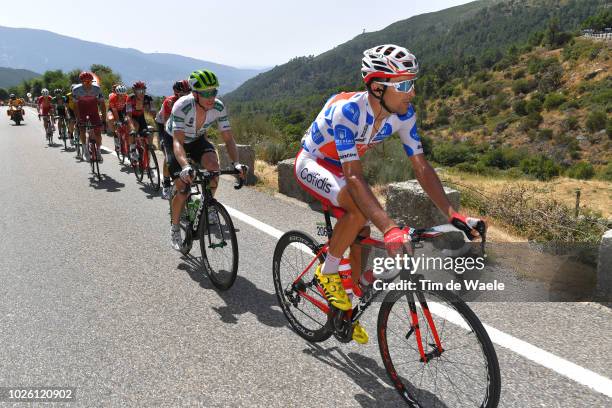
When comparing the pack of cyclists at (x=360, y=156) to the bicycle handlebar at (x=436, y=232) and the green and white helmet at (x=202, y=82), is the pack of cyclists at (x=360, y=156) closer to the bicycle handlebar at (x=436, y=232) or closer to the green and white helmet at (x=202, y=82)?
the bicycle handlebar at (x=436, y=232)

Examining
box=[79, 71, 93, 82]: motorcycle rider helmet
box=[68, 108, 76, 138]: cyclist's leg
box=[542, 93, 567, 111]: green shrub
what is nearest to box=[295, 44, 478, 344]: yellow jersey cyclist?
box=[79, 71, 93, 82]: motorcycle rider helmet

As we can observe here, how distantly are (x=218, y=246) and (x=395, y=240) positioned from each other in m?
2.69

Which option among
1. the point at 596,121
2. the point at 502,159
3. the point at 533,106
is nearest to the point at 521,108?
the point at 533,106

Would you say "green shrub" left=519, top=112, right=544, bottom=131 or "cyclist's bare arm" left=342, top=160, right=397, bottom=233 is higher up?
"cyclist's bare arm" left=342, top=160, right=397, bottom=233

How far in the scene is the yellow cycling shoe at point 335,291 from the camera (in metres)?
3.08

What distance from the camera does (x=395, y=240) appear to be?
89.0 inches

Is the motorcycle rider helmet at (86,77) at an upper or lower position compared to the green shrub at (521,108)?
upper

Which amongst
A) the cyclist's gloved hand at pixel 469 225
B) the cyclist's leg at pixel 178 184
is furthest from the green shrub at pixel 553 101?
the cyclist's gloved hand at pixel 469 225

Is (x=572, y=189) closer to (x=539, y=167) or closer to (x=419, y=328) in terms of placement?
(x=419, y=328)

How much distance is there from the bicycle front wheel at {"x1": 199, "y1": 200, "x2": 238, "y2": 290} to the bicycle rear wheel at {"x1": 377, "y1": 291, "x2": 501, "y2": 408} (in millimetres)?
1952

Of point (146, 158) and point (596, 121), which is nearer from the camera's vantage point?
point (146, 158)

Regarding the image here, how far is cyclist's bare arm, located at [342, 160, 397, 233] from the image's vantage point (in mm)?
2483

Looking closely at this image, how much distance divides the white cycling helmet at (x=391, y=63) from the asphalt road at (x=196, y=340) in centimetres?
200

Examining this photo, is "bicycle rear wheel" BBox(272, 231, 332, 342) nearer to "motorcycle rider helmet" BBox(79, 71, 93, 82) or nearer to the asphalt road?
the asphalt road
